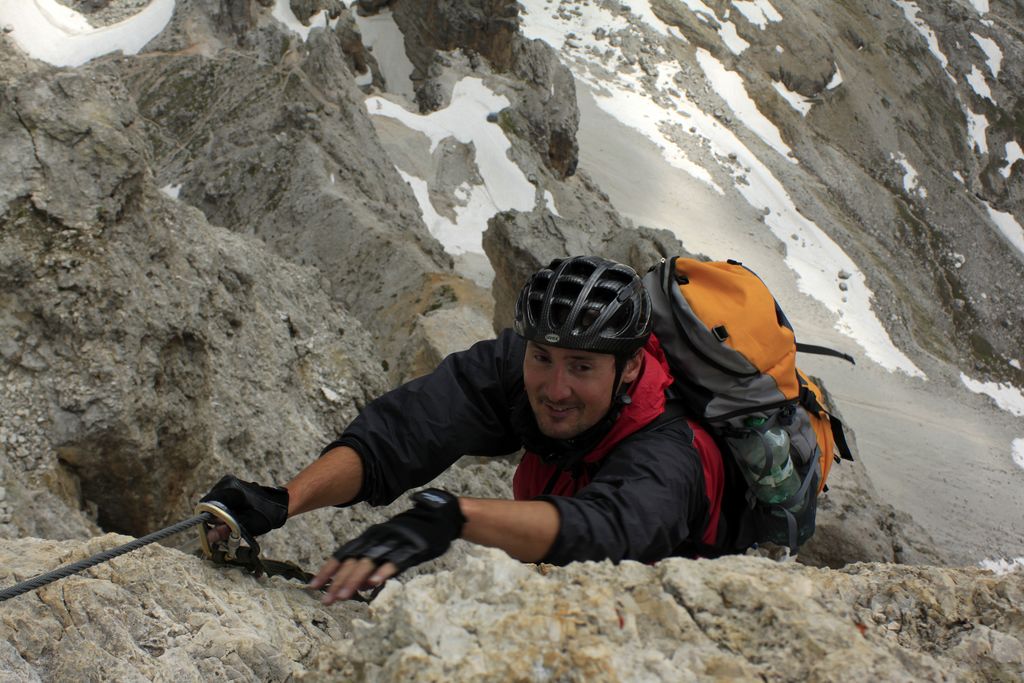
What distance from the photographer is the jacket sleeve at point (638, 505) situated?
3.16 meters

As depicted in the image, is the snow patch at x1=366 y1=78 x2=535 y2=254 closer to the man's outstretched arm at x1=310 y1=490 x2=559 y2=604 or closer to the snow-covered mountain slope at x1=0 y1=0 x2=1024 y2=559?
the snow-covered mountain slope at x1=0 y1=0 x2=1024 y2=559

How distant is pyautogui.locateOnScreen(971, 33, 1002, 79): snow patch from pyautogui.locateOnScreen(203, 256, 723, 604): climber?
89221 mm

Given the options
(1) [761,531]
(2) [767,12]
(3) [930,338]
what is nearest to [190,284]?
(1) [761,531]

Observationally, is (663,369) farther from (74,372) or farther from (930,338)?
(930,338)

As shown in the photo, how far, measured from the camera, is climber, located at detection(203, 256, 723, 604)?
10.4 feet

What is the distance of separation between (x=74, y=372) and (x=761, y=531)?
4842mm

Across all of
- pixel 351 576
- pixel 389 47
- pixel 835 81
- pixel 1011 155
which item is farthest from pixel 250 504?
pixel 1011 155

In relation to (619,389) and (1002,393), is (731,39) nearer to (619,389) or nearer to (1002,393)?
(1002,393)

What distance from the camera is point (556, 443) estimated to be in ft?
13.6

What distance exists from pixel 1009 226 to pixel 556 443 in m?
77.8

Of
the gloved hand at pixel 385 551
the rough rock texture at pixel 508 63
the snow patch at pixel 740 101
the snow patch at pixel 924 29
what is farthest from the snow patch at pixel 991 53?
the gloved hand at pixel 385 551

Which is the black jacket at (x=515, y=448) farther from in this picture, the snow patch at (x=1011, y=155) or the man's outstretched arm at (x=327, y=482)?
the snow patch at (x=1011, y=155)

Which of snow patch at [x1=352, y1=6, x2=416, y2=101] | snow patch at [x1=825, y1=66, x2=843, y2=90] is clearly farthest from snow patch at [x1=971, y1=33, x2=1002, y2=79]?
snow patch at [x1=352, y1=6, x2=416, y2=101]

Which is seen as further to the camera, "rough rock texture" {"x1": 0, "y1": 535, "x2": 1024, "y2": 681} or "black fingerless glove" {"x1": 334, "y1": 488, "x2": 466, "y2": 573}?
"black fingerless glove" {"x1": 334, "y1": 488, "x2": 466, "y2": 573}
